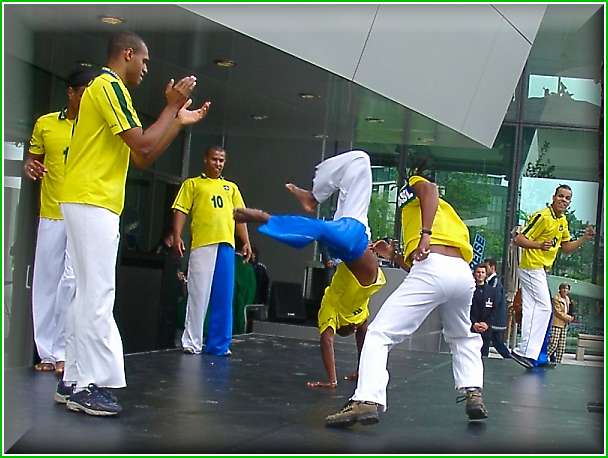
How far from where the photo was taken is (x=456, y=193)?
54.7 ft

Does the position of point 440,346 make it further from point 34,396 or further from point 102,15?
point 34,396

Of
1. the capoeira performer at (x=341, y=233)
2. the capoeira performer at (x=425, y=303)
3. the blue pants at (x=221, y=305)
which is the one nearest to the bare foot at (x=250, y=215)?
the capoeira performer at (x=341, y=233)

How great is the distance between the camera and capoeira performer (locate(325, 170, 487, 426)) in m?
4.35

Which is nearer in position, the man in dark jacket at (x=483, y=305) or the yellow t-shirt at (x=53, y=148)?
the yellow t-shirt at (x=53, y=148)

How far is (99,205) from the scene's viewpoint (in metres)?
4.20

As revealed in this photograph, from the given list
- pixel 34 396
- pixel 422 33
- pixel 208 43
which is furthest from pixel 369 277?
pixel 422 33

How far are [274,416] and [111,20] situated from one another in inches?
151

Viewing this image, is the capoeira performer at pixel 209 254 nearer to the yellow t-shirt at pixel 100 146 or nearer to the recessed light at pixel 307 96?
the recessed light at pixel 307 96

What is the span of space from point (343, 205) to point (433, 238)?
2.93 feet

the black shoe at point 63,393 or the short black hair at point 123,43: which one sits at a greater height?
the short black hair at point 123,43

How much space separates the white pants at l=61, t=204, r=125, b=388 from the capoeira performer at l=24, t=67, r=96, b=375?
131 cm

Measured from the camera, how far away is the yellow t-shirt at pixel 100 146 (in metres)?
4.16

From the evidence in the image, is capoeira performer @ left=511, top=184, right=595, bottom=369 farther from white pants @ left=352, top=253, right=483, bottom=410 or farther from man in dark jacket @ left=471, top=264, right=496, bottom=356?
white pants @ left=352, top=253, right=483, bottom=410

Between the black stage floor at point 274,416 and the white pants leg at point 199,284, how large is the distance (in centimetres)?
46
